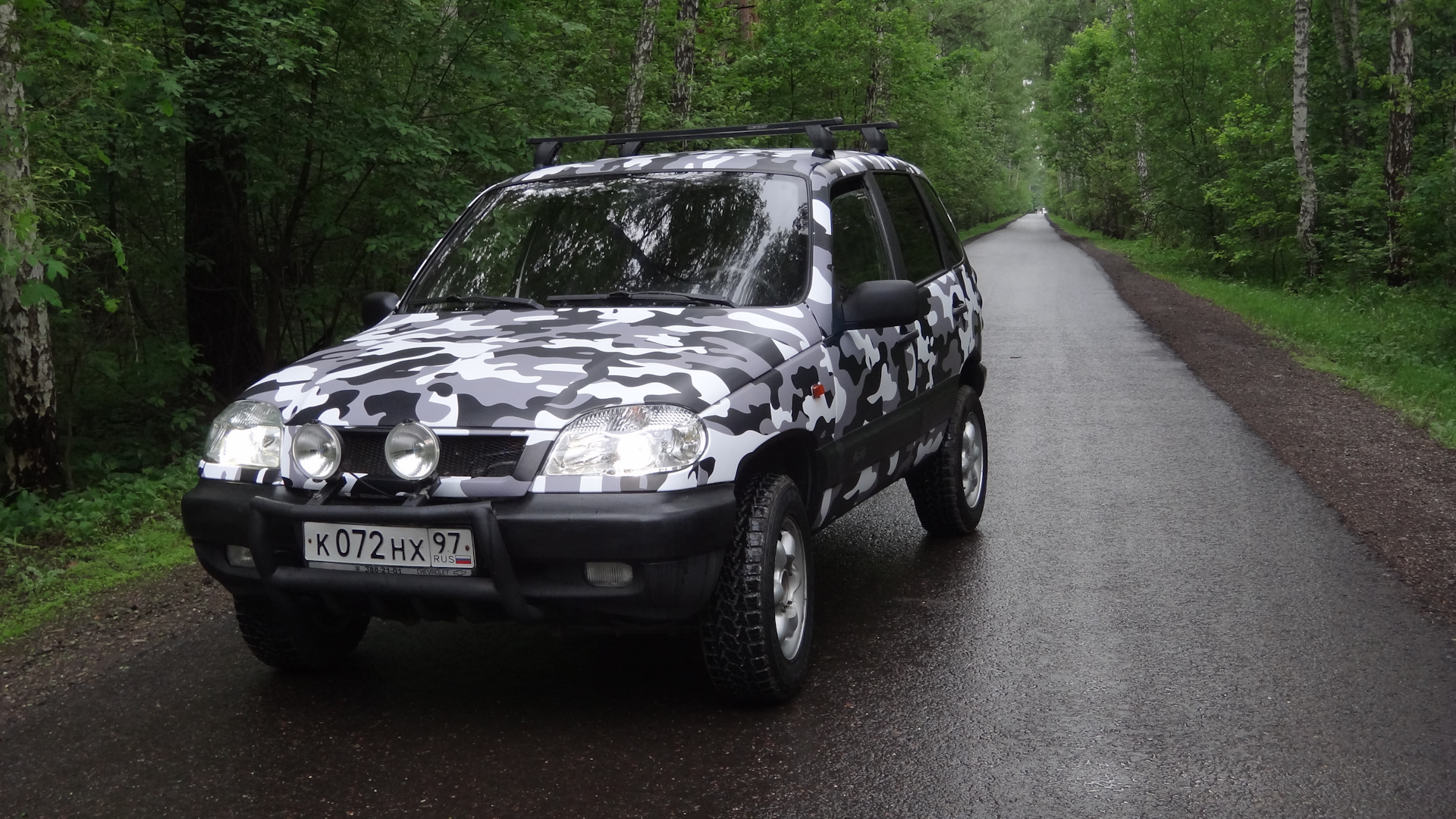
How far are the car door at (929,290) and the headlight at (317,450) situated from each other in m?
2.62

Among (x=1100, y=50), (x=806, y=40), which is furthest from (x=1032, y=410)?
(x=1100, y=50)

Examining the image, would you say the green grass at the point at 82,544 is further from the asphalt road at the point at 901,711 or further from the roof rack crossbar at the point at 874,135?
the roof rack crossbar at the point at 874,135

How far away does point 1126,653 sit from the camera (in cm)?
484

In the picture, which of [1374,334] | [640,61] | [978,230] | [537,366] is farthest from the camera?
[978,230]

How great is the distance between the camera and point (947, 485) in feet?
21.2

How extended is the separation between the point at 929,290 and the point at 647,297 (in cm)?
176

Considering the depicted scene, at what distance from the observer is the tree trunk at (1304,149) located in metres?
23.1

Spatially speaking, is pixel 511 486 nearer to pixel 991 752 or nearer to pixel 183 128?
pixel 991 752

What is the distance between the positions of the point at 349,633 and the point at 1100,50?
2282 inches

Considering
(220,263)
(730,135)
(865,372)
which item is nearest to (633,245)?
(730,135)

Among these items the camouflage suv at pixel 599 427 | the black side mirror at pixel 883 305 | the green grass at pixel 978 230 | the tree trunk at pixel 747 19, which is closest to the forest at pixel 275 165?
the camouflage suv at pixel 599 427

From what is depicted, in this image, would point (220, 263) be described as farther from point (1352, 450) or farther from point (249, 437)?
point (1352, 450)

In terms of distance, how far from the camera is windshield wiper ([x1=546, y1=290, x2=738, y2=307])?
490cm

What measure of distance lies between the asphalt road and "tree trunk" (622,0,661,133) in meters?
10.3
